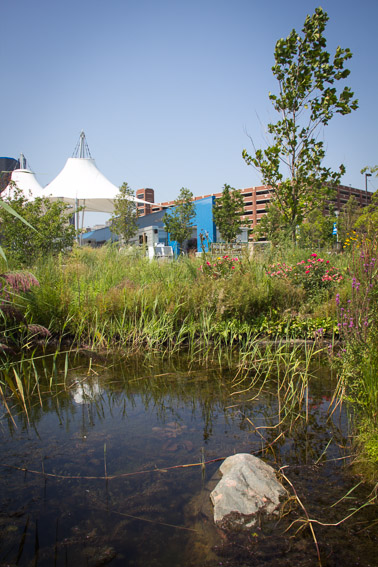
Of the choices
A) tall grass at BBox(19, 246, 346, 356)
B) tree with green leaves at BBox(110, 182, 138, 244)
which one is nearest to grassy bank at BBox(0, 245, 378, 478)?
tall grass at BBox(19, 246, 346, 356)

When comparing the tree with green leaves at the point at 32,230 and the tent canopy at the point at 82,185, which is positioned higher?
the tent canopy at the point at 82,185

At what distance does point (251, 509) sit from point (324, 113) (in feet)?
28.2

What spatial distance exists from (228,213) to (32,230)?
19.6m

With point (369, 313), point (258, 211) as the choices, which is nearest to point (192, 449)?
point (369, 313)

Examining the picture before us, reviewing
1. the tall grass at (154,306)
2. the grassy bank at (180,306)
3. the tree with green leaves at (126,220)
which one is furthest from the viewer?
the tree with green leaves at (126,220)

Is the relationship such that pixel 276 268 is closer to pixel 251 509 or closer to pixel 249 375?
pixel 249 375

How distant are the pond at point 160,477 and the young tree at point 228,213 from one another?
23857mm

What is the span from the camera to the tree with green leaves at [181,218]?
26812mm

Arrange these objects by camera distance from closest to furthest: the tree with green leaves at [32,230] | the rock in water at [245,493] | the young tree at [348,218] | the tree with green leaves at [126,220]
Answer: the rock in water at [245,493]
the tree with green leaves at [32,230]
the tree with green leaves at [126,220]
the young tree at [348,218]

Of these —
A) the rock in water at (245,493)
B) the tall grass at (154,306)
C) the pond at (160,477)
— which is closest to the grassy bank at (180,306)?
the tall grass at (154,306)

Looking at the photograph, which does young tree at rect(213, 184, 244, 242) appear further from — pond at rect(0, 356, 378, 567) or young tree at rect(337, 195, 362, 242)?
pond at rect(0, 356, 378, 567)

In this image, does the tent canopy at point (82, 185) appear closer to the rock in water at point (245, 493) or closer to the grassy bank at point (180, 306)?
the grassy bank at point (180, 306)

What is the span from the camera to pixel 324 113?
27.8 feet

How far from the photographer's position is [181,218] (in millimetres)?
27062
